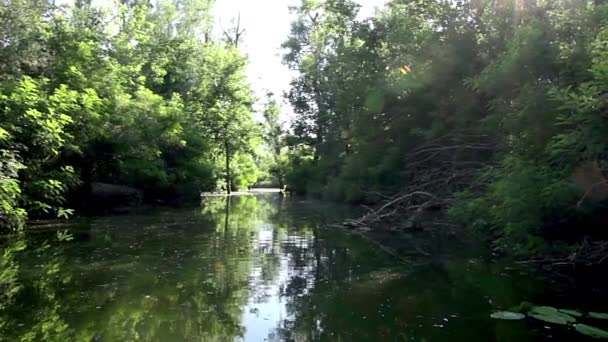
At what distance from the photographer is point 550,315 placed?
6.78 metres

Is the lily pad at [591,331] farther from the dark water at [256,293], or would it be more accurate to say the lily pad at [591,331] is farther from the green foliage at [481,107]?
the green foliage at [481,107]

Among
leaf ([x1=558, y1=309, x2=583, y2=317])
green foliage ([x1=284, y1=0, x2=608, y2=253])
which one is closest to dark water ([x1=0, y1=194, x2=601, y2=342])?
leaf ([x1=558, y1=309, x2=583, y2=317])

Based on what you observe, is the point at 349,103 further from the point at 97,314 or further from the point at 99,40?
the point at 97,314

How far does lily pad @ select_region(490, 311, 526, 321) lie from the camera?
6.94 metres

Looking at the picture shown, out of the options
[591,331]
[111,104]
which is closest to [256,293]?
[591,331]

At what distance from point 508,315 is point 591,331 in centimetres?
A: 105

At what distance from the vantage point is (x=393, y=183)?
80.4 ft

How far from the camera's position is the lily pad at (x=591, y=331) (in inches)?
237

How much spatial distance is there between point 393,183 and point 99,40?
1698cm

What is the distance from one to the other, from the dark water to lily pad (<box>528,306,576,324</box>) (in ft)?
0.37

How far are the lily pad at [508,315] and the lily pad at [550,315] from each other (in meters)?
0.14

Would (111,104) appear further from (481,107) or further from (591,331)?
(591,331)

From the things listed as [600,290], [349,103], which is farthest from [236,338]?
[349,103]

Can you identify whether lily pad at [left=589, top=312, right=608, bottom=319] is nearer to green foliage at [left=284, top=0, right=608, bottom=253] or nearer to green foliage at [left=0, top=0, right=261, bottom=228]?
green foliage at [left=284, top=0, right=608, bottom=253]
